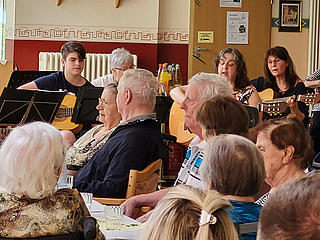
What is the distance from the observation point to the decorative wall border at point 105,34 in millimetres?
8367

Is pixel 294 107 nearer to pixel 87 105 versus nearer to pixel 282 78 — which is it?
pixel 282 78

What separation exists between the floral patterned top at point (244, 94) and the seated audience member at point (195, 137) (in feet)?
5.64

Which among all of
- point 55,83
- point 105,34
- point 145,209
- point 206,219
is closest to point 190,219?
point 206,219

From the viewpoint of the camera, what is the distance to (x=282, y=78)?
219 inches

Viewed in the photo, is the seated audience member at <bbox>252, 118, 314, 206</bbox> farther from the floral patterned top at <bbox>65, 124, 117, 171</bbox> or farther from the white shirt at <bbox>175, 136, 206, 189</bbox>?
the floral patterned top at <bbox>65, 124, 117, 171</bbox>

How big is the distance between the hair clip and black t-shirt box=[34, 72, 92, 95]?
180 inches

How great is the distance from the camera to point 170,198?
1417mm

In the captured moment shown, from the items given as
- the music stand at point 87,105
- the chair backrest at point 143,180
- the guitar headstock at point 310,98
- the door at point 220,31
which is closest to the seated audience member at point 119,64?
the music stand at point 87,105

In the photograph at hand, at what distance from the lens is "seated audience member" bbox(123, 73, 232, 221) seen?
10.3ft

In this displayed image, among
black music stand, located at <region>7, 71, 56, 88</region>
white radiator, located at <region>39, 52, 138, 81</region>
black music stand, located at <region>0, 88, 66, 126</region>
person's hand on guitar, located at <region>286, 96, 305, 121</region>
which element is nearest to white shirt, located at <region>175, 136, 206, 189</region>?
black music stand, located at <region>0, 88, 66, 126</region>

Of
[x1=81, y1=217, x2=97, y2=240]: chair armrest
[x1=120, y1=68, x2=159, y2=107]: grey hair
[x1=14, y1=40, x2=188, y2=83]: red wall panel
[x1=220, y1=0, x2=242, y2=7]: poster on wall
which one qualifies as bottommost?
[x1=81, y1=217, x2=97, y2=240]: chair armrest

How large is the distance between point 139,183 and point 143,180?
0.03 m

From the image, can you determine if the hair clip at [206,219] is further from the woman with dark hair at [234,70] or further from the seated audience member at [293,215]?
the woman with dark hair at [234,70]

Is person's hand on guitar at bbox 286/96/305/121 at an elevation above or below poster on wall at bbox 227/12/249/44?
below
